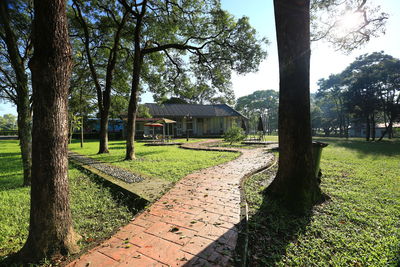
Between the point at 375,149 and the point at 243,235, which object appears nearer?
the point at 243,235

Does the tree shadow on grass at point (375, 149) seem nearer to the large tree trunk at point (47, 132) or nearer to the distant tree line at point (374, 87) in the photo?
the distant tree line at point (374, 87)

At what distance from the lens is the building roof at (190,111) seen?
1143 inches

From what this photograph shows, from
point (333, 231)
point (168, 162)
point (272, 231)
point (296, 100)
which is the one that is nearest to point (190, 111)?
point (168, 162)

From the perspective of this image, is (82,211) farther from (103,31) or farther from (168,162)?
(103,31)

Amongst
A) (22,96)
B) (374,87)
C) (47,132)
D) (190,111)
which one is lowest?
(47,132)

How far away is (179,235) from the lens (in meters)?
2.61

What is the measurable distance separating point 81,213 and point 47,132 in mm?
2168

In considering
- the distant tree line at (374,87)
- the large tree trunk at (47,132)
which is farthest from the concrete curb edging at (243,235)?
the distant tree line at (374,87)

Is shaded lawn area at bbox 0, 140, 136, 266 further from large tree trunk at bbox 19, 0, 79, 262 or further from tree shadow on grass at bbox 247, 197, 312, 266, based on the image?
tree shadow on grass at bbox 247, 197, 312, 266

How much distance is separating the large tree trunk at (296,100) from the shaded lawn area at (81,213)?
313 centimetres

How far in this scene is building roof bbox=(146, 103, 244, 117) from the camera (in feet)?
95.3

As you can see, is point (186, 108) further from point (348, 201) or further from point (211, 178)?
point (348, 201)

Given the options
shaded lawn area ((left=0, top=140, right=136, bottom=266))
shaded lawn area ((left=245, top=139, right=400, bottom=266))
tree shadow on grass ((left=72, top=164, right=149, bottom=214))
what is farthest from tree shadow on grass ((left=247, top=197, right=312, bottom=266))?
tree shadow on grass ((left=72, top=164, right=149, bottom=214))

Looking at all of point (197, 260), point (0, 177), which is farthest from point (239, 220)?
point (0, 177)
